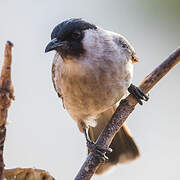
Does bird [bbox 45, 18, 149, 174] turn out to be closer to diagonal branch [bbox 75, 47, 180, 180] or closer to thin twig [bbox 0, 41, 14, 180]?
diagonal branch [bbox 75, 47, 180, 180]

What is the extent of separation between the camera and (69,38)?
9.32 ft

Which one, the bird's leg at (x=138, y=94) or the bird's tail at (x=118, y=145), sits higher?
the bird's leg at (x=138, y=94)

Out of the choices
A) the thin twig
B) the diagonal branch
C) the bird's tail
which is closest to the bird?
the diagonal branch

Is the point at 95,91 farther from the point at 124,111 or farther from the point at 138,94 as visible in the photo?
the point at 124,111

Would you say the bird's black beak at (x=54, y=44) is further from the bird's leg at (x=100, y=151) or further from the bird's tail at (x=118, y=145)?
the bird's tail at (x=118, y=145)

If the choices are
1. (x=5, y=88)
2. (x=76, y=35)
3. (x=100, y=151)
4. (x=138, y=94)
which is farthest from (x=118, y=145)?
(x=5, y=88)

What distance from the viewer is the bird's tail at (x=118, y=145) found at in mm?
3625

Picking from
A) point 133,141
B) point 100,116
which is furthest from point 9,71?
point 133,141

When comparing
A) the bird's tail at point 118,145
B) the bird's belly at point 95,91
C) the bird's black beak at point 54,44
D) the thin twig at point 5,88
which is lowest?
the bird's tail at point 118,145

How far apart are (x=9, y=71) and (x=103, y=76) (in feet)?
6.15

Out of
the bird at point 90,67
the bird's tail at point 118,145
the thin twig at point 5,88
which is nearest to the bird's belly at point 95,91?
the bird at point 90,67

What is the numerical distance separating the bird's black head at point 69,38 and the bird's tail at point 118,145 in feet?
3.17

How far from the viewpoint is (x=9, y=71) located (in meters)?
1.07

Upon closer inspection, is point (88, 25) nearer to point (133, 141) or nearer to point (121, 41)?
point (121, 41)
